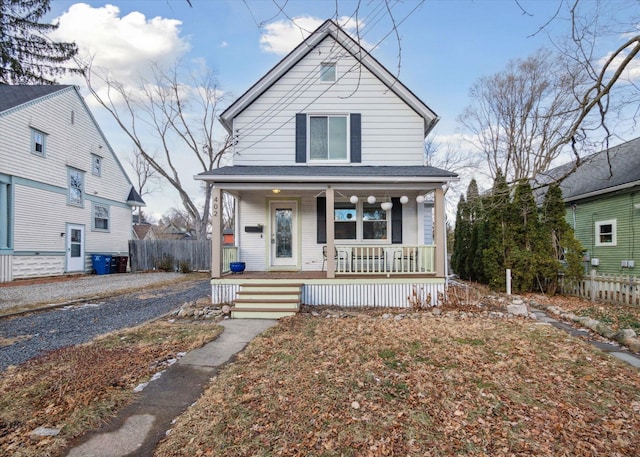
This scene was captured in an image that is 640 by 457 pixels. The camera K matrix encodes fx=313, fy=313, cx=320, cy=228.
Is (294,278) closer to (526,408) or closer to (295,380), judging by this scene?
(295,380)

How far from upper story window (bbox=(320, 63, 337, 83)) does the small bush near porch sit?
306 inches

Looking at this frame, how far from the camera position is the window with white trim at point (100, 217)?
16.5 m

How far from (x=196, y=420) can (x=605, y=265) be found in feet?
50.4

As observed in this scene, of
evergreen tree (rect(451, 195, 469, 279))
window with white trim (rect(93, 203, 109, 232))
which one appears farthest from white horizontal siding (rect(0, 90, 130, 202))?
evergreen tree (rect(451, 195, 469, 279))

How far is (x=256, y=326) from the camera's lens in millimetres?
6082

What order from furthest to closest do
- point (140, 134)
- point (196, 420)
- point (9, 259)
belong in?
point (140, 134), point (9, 259), point (196, 420)

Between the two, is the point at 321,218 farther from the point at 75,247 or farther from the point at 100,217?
the point at 100,217

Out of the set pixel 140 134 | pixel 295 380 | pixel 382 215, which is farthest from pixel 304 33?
pixel 140 134

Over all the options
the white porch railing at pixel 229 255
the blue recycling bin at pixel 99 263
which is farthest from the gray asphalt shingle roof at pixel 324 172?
the blue recycling bin at pixel 99 263

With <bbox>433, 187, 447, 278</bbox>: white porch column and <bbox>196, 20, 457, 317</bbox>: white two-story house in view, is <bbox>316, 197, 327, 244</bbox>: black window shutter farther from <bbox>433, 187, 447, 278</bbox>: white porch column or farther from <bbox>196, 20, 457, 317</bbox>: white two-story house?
<bbox>433, 187, 447, 278</bbox>: white porch column

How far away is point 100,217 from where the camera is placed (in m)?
16.8

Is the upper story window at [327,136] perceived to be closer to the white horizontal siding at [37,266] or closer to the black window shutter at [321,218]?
the black window shutter at [321,218]

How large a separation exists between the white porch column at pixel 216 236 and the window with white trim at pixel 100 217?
1239 centimetres

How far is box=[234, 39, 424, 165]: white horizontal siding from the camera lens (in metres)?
9.58
